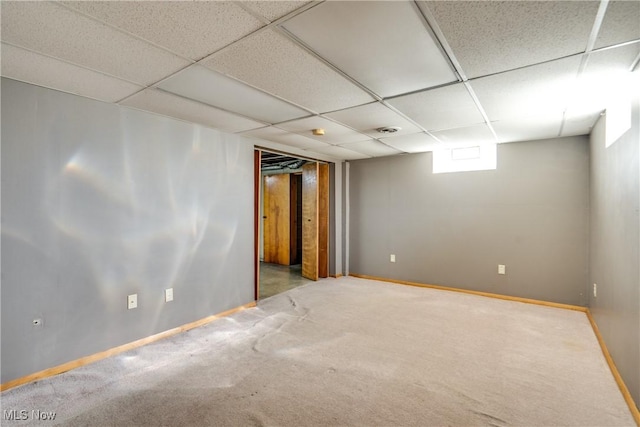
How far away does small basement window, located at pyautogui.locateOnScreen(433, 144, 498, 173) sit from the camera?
14.0 ft

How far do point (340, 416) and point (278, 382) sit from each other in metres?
0.54

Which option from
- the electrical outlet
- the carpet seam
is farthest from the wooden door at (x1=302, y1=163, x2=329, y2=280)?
the electrical outlet

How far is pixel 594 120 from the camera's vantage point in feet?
9.98

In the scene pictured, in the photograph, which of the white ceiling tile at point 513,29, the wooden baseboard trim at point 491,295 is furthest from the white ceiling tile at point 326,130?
the wooden baseboard trim at point 491,295

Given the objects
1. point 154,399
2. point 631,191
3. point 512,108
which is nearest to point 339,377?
point 154,399

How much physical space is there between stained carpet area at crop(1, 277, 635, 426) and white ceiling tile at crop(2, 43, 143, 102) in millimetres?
2125

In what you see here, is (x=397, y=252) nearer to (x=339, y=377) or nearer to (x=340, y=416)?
(x=339, y=377)

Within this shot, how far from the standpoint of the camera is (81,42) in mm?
1607

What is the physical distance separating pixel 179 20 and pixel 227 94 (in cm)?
92

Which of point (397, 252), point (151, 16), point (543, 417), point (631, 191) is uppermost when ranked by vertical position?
point (151, 16)

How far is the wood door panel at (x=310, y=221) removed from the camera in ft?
17.6

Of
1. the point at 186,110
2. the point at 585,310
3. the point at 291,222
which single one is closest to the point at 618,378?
the point at 585,310

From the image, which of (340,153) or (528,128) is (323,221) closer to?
(340,153)

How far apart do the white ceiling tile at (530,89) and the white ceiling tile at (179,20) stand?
1668 mm
